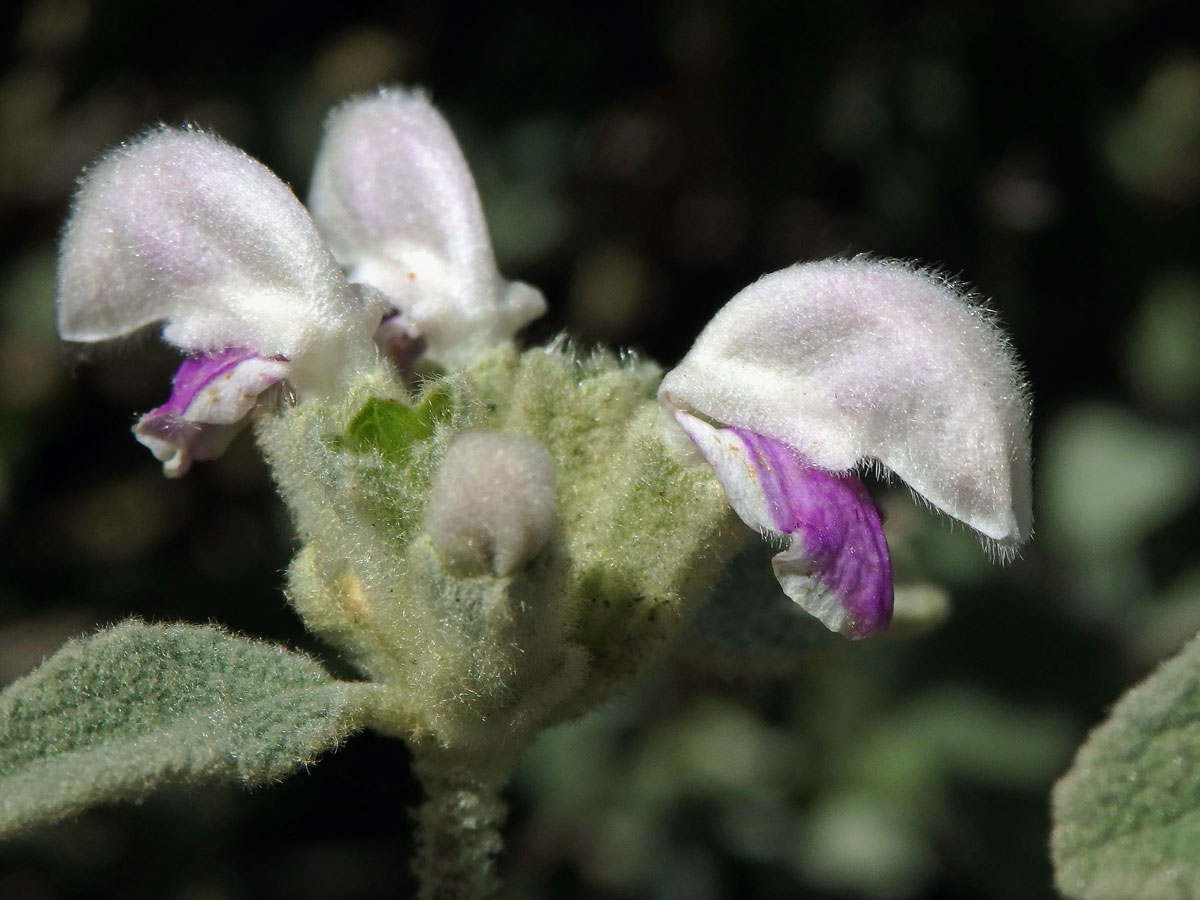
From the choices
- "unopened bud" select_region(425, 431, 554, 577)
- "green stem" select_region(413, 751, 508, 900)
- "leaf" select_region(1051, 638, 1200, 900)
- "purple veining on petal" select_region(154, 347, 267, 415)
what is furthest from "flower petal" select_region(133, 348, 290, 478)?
"leaf" select_region(1051, 638, 1200, 900)

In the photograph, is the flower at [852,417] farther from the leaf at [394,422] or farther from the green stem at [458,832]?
the green stem at [458,832]

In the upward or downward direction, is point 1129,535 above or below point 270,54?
below

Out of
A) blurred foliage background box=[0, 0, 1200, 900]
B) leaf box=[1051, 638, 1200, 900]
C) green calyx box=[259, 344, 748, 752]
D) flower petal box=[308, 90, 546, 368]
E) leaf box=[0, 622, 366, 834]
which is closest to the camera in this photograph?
leaf box=[0, 622, 366, 834]

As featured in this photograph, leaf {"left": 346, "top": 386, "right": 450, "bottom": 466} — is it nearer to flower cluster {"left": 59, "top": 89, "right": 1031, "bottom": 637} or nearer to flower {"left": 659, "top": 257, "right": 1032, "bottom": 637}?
flower cluster {"left": 59, "top": 89, "right": 1031, "bottom": 637}

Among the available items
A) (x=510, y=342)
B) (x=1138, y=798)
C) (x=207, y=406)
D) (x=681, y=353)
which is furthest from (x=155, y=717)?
(x=681, y=353)

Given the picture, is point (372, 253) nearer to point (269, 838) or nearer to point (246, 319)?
point (246, 319)

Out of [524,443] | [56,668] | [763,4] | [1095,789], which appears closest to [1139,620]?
[763,4]

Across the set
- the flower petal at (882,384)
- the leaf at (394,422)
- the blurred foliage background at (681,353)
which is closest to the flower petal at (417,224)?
the leaf at (394,422)
